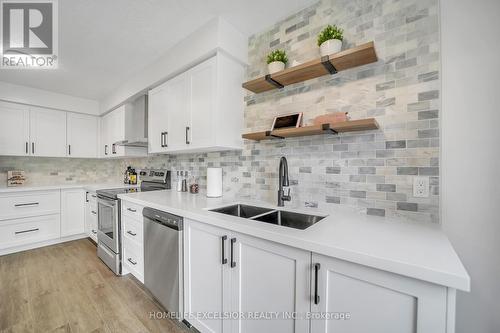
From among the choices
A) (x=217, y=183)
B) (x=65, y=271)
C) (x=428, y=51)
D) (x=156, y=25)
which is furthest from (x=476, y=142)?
(x=65, y=271)

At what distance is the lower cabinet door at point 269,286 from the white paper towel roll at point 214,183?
0.98 m

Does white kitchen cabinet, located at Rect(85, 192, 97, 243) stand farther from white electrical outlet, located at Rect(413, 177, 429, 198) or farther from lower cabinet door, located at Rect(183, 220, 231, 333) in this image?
white electrical outlet, located at Rect(413, 177, 429, 198)

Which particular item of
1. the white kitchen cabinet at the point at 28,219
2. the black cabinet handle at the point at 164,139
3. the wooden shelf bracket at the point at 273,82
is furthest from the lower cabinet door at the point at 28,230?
the wooden shelf bracket at the point at 273,82

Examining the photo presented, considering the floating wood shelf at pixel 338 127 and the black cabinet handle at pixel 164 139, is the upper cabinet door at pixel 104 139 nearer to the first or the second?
the black cabinet handle at pixel 164 139

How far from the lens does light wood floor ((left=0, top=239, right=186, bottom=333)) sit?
1.62 meters

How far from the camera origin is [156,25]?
6.02 feet

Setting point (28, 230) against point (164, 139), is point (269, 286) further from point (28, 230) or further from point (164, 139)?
point (28, 230)

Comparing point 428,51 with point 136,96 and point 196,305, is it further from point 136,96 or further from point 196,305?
point 136,96

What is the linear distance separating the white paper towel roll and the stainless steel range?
1.03 meters

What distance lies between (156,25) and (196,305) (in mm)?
2301

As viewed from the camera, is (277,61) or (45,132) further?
(45,132)

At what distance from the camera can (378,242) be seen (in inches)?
34.5

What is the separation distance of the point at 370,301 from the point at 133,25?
2.53 m

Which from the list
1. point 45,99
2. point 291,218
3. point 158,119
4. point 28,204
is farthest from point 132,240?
point 45,99
